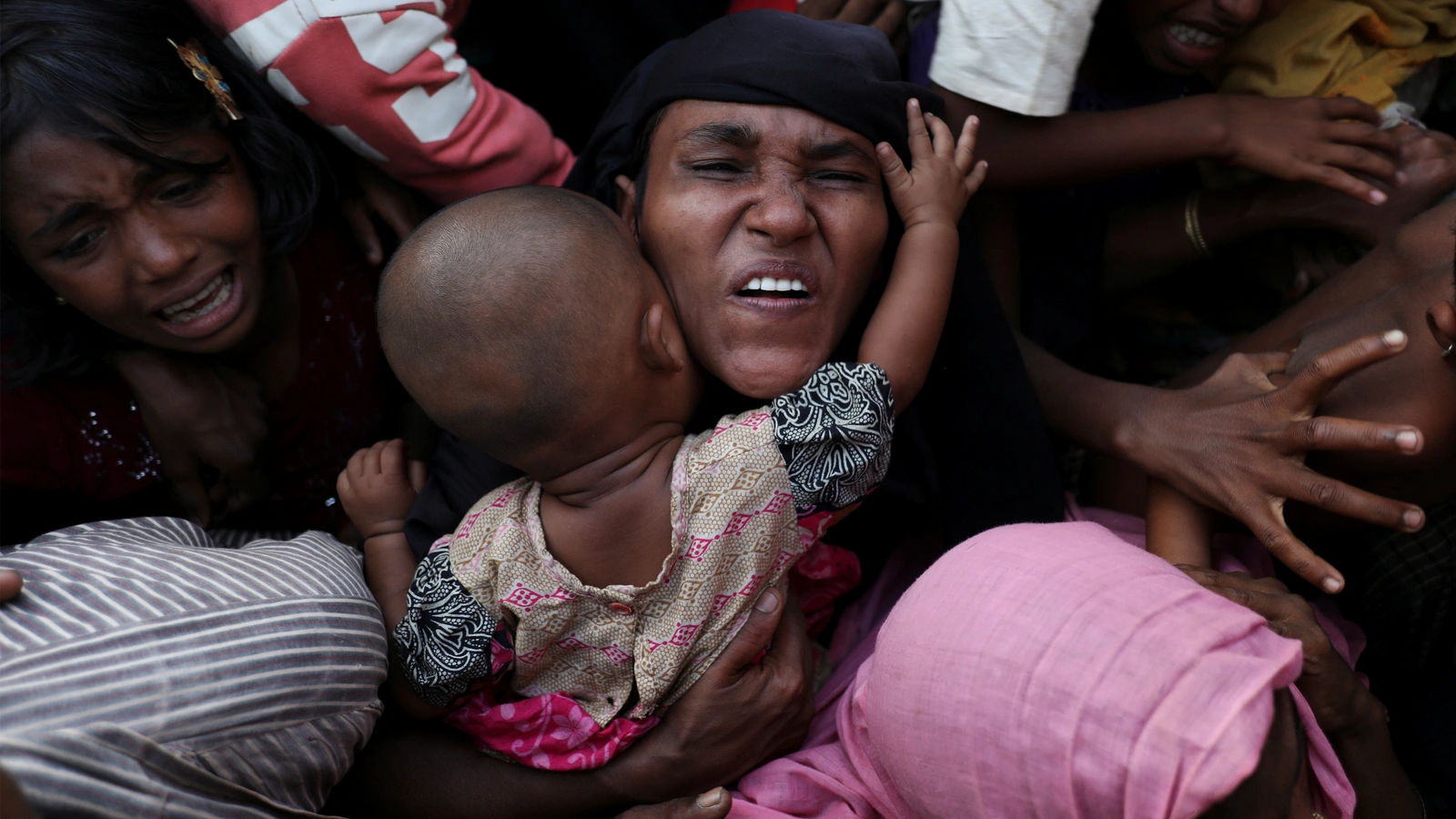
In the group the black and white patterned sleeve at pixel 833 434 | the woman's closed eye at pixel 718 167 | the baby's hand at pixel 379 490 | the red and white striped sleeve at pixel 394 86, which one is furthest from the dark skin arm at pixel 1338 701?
the red and white striped sleeve at pixel 394 86

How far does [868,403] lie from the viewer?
1590mm

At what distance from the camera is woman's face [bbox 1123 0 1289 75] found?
2191 millimetres

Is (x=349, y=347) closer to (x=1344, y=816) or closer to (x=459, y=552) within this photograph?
(x=459, y=552)

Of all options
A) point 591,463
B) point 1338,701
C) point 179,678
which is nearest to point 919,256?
point 591,463

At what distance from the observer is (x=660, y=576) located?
1.54 meters

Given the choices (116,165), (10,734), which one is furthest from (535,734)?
(116,165)

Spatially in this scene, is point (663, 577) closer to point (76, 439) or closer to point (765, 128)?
point (765, 128)

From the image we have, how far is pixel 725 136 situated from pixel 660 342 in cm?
46

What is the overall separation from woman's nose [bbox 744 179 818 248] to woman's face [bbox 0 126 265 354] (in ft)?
3.86

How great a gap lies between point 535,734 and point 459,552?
1.33 ft

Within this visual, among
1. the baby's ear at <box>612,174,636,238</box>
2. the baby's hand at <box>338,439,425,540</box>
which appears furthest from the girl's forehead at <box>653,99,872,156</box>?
the baby's hand at <box>338,439,425,540</box>

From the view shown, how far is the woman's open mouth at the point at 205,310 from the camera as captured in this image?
6.58 ft

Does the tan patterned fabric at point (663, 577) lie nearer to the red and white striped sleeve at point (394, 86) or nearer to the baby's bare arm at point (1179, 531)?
the baby's bare arm at point (1179, 531)

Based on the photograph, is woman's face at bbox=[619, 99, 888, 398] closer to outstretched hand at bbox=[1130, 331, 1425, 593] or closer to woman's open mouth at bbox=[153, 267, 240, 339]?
outstretched hand at bbox=[1130, 331, 1425, 593]
